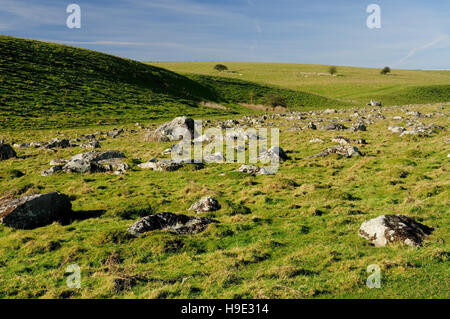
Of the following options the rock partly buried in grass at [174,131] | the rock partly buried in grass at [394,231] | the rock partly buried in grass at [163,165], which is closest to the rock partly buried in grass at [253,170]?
the rock partly buried in grass at [163,165]

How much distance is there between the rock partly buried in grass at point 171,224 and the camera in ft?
39.8

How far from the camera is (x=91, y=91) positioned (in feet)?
224

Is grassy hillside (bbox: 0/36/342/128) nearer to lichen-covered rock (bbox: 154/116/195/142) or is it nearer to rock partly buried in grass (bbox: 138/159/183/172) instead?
lichen-covered rock (bbox: 154/116/195/142)

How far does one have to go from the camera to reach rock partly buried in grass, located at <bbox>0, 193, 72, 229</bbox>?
43.1 ft

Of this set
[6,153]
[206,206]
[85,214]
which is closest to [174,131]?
[6,153]

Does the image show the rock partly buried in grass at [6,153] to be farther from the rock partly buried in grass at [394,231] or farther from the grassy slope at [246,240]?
the rock partly buried in grass at [394,231]

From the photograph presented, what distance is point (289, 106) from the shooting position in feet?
279

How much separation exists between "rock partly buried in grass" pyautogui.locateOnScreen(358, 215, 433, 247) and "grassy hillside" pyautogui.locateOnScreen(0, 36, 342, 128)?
50.6 meters

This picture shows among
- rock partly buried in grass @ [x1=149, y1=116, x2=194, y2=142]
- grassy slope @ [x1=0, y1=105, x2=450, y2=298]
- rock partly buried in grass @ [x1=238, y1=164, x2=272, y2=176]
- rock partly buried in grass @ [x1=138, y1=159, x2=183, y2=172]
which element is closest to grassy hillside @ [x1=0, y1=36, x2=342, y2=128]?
rock partly buried in grass @ [x1=149, y1=116, x2=194, y2=142]

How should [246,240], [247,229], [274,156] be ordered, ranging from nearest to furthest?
[246,240], [247,229], [274,156]

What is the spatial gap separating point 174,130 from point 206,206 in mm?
23774

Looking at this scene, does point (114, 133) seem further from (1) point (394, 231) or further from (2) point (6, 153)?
(1) point (394, 231)

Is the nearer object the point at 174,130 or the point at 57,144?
the point at 57,144
